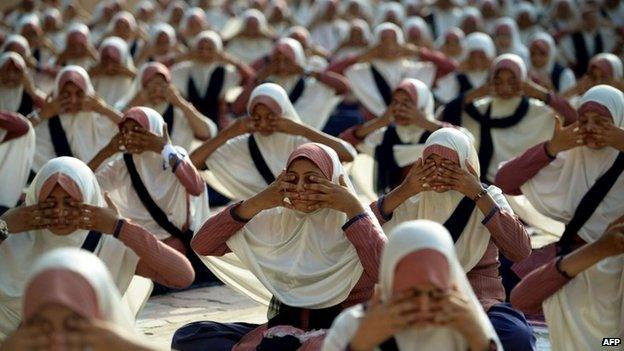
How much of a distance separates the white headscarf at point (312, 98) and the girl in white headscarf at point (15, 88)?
6.40ft

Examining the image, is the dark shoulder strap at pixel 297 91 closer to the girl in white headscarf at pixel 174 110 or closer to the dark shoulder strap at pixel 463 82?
the girl in white headscarf at pixel 174 110

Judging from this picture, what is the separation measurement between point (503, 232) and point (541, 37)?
7.77 meters

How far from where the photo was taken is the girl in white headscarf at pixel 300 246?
5.96m

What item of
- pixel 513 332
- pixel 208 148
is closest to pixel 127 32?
pixel 208 148

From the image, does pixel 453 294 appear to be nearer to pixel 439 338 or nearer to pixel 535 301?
pixel 439 338

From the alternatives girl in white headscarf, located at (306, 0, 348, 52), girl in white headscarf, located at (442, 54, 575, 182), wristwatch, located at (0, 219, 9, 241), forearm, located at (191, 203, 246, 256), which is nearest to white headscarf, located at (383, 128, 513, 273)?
forearm, located at (191, 203, 246, 256)

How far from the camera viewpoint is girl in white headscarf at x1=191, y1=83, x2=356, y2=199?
28.9ft

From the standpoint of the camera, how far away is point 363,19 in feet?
58.9

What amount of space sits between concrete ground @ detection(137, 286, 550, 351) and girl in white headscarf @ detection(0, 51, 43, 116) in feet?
10.7

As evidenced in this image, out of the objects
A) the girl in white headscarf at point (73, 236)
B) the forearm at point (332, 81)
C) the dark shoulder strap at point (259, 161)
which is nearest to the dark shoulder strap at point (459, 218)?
the girl in white headscarf at point (73, 236)

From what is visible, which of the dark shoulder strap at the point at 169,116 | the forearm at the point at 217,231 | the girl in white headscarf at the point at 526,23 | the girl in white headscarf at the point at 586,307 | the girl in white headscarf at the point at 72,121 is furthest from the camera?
the girl in white headscarf at the point at 526,23

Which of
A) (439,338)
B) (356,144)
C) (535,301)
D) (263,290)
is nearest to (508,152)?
(356,144)

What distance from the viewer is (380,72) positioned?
13.0 metres

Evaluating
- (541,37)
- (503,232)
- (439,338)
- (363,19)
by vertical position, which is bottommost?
(439,338)
